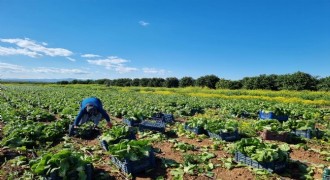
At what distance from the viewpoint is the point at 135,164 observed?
606cm

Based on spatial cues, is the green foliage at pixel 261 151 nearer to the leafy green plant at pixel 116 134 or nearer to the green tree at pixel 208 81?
the leafy green plant at pixel 116 134

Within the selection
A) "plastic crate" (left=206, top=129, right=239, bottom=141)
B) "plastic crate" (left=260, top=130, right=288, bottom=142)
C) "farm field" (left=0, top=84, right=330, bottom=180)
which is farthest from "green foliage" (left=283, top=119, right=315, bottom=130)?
"plastic crate" (left=206, top=129, right=239, bottom=141)

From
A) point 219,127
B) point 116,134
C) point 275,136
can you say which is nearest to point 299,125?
point 275,136

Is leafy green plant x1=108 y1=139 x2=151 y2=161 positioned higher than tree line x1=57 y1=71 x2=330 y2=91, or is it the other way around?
tree line x1=57 y1=71 x2=330 y2=91

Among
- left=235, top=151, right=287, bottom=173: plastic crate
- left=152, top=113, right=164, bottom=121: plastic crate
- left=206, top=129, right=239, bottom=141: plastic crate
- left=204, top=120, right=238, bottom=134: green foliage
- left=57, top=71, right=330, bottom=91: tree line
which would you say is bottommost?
left=235, top=151, right=287, bottom=173: plastic crate

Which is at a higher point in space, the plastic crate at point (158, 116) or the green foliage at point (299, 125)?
the green foliage at point (299, 125)

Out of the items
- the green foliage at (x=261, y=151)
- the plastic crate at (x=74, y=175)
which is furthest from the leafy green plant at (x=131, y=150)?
the green foliage at (x=261, y=151)

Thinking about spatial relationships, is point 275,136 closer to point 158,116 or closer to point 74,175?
point 158,116

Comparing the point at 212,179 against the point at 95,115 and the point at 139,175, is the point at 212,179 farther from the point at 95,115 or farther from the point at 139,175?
the point at 95,115

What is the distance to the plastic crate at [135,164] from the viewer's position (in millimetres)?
5973

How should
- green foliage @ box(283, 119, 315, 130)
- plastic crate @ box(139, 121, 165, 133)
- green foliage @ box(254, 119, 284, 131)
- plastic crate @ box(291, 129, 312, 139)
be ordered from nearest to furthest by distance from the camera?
green foliage @ box(254, 119, 284, 131) → plastic crate @ box(291, 129, 312, 139) → green foliage @ box(283, 119, 315, 130) → plastic crate @ box(139, 121, 165, 133)

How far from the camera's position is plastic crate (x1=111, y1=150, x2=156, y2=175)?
5.97m

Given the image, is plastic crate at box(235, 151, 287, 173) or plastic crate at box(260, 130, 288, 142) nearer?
plastic crate at box(235, 151, 287, 173)

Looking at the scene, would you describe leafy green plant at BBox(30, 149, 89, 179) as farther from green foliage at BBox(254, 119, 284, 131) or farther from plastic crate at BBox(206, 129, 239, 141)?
green foliage at BBox(254, 119, 284, 131)
